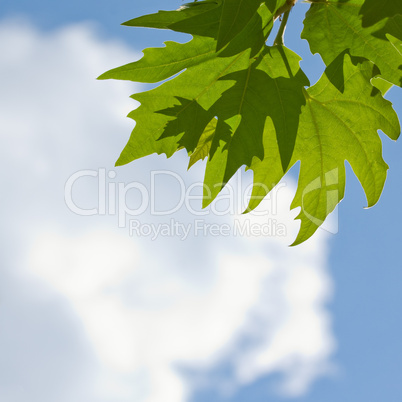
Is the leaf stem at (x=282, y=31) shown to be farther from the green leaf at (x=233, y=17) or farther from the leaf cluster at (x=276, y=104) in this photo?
the green leaf at (x=233, y=17)

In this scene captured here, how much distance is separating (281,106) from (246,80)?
120 mm

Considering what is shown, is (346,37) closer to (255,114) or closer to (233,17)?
(255,114)

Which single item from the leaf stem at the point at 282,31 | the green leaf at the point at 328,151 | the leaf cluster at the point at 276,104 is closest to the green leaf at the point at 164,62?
the leaf cluster at the point at 276,104

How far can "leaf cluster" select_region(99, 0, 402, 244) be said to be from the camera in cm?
143

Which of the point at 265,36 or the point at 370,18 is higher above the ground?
the point at 265,36

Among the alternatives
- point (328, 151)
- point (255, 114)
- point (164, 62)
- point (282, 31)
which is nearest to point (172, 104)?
point (164, 62)

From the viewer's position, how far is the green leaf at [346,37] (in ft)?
4.59

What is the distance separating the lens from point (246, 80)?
1.51 m

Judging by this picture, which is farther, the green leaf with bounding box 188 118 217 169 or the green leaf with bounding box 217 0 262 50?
the green leaf with bounding box 188 118 217 169

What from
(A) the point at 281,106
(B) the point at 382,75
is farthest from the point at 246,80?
(B) the point at 382,75

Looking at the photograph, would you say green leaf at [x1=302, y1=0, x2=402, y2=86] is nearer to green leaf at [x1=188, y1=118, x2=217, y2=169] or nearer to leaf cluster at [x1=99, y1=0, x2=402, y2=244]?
leaf cluster at [x1=99, y1=0, x2=402, y2=244]

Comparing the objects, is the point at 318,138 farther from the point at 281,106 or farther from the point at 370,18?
the point at 370,18

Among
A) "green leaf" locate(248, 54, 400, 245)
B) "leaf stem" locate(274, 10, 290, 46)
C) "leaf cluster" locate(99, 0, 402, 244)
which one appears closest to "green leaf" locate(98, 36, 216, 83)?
"leaf cluster" locate(99, 0, 402, 244)

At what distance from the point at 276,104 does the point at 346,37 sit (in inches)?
9.7
